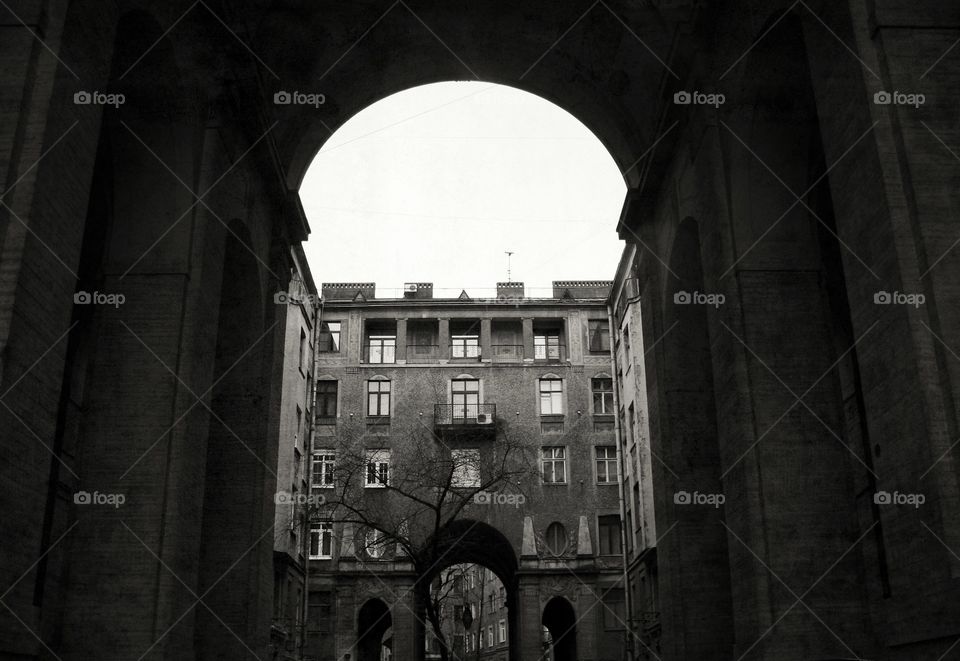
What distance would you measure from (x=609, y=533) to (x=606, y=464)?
127 inches

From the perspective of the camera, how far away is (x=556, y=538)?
144ft

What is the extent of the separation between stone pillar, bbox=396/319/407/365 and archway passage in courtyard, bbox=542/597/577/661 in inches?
540

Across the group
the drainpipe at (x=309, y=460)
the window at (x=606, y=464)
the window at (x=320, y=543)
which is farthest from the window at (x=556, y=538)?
the drainpipe at (x=309, y=460)

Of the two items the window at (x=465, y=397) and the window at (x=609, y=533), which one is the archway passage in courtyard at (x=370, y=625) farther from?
the window at (x=609, y=533)

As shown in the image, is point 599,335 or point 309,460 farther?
point 599,335

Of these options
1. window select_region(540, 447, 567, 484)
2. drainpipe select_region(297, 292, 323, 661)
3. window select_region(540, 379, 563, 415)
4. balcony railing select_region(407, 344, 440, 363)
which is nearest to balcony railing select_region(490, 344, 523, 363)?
window select_region(540, 379, 563, 415)

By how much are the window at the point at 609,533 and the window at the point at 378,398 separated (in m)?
11.6

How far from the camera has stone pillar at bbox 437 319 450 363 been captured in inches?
1855

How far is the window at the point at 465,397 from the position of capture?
153 ft

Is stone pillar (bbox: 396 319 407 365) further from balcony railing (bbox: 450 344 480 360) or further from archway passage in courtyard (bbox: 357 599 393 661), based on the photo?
archway passage in courtyard (bbox: 357 599 393 661)

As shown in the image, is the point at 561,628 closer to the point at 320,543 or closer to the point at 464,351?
the point at 320,543

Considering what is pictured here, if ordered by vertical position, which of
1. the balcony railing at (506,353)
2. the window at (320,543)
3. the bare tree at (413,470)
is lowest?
the window at (320,543)

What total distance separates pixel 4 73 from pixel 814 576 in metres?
12.2

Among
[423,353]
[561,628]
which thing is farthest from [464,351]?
[561,628]
